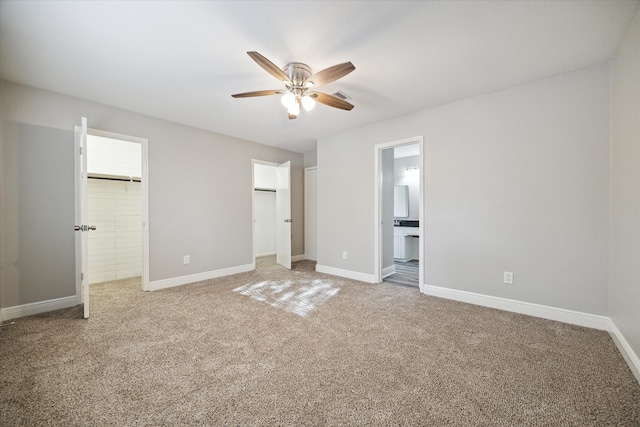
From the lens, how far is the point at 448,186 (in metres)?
3.27

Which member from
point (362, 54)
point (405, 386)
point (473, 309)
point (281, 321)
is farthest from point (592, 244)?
point (281, 321)

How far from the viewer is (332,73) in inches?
81.7

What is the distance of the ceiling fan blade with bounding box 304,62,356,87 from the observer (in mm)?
1959

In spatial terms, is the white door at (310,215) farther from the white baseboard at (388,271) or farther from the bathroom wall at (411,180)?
the bathroom wall at (411,180)

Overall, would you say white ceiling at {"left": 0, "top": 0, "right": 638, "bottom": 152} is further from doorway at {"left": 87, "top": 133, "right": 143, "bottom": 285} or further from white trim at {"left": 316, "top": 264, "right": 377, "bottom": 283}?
white trim at {"left": 316, "top": 264, "right": 377, "bottom": 283}

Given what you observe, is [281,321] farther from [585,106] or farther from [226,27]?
[585,106]

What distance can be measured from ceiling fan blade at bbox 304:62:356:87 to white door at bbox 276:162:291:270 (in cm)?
274

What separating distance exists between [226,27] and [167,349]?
253 cm

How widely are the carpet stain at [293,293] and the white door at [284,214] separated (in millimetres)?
1040

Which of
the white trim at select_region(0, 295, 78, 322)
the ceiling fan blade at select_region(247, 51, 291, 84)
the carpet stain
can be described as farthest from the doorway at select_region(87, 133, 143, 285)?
the ceiling fan blade at select_region(247, 51, 291, 84)

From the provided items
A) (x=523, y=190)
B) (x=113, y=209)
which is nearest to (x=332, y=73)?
(x=523, y=190)

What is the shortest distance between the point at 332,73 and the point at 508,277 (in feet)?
9.17

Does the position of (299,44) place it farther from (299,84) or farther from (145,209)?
(145,209)

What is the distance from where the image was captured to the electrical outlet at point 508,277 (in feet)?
9.23
